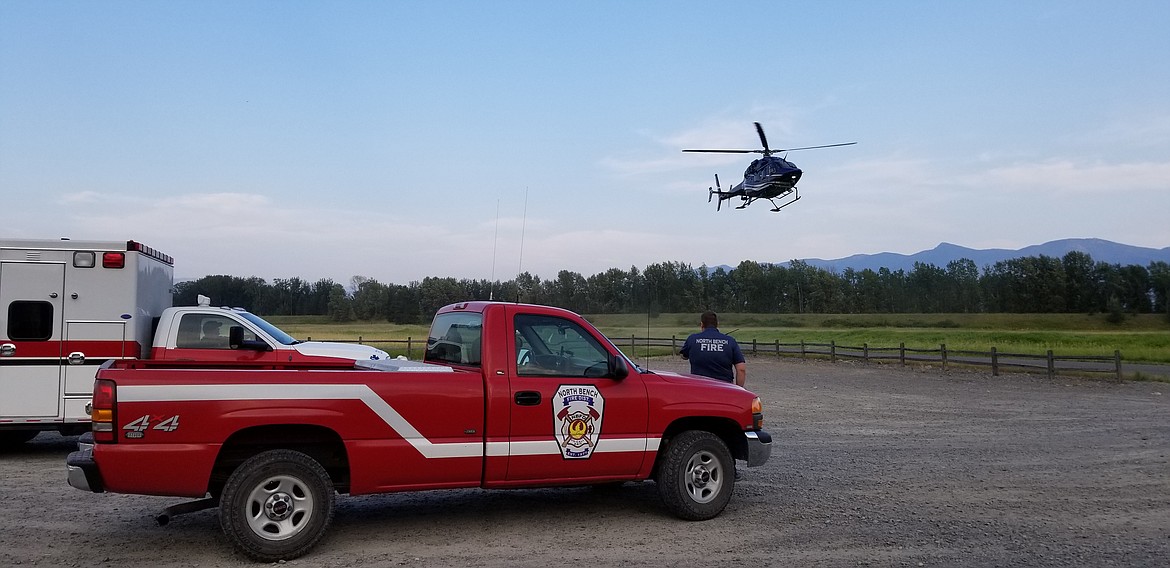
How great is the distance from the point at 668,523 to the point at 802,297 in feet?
283

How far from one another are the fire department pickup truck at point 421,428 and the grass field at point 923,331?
23192 mm

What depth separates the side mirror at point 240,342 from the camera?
10.1 meters

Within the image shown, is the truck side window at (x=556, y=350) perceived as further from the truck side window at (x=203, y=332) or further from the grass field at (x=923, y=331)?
the grass field at (x=923, y=331)

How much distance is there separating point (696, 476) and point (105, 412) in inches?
174

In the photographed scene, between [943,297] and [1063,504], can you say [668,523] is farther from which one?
[943,297]

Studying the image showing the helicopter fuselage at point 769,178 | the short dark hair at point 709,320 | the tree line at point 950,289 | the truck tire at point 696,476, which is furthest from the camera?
the tree line at point 950,289

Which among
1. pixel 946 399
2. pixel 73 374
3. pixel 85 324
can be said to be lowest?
pixel 946 399

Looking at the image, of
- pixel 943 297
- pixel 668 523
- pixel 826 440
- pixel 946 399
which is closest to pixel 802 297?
pixel 943 297

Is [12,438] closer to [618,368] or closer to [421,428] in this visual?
[421,428]

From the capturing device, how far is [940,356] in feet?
114

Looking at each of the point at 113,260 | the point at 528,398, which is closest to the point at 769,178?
the point at 113,260

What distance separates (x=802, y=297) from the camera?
89.6 m

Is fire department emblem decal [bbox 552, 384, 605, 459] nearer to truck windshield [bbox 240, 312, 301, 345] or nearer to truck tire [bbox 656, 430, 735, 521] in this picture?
truck tire [bbox 656, 430, 735, 521]

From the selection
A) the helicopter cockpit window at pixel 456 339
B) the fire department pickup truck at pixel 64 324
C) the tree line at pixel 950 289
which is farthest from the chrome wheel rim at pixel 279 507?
the tree line at pixel 950 289
